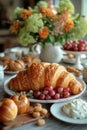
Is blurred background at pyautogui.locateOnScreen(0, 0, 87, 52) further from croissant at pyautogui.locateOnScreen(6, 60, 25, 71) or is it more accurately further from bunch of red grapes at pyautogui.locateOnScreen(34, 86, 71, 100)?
bunch of red grapes at pyautogui.locateOnScreen(34, 86, 71, 100)

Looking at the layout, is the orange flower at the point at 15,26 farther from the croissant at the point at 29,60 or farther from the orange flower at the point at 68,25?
the orange flower at the point at 68,25

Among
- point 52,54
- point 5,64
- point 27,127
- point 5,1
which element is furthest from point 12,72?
point 5,1

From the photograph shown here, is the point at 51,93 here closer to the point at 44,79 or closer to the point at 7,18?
the point at 44,79

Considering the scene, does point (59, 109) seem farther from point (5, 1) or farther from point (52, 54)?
point (5, 1)

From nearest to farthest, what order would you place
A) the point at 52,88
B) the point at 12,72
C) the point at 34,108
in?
1. the point at 34,108
2. the point at 52,88
3. the point at 12,72

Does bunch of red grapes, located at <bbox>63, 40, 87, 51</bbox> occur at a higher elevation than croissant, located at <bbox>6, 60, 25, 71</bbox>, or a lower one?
higher

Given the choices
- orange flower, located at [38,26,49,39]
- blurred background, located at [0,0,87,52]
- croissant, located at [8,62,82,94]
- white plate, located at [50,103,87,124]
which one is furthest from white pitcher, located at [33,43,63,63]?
blurred background, located at [0,0,87,52]

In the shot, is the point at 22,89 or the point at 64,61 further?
the point at 64,61
